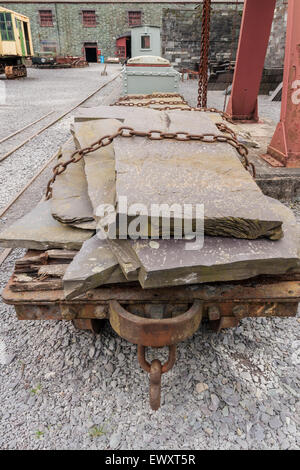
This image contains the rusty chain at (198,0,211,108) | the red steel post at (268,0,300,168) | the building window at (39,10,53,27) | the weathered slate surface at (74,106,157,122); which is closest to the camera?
the weathered slate surface at (74,106,157,122)

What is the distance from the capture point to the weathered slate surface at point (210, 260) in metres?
1.44

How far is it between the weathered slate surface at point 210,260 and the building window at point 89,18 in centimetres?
4393

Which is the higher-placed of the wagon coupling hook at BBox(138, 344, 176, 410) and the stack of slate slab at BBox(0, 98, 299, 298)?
the stack of slate slab at BBox(0, 98, 299, 298)

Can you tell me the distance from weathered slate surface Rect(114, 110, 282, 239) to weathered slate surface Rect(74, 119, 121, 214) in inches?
4.9

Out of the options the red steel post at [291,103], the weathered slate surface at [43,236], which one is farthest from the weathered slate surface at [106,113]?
the red steel post at [291,103]

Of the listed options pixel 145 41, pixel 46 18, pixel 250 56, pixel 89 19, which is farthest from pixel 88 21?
pixel 250 56

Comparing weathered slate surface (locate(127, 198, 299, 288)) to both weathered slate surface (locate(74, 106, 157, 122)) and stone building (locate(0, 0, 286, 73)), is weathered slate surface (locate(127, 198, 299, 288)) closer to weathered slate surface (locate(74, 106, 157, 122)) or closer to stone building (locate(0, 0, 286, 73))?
weathered slate surface (locate(74, 106, 157, 122))

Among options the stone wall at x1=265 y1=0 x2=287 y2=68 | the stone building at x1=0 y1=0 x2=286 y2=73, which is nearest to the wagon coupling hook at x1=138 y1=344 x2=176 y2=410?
the stone wall at x1=265 y1=0 x2=287 y2=68

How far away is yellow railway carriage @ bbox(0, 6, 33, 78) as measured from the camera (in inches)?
726
